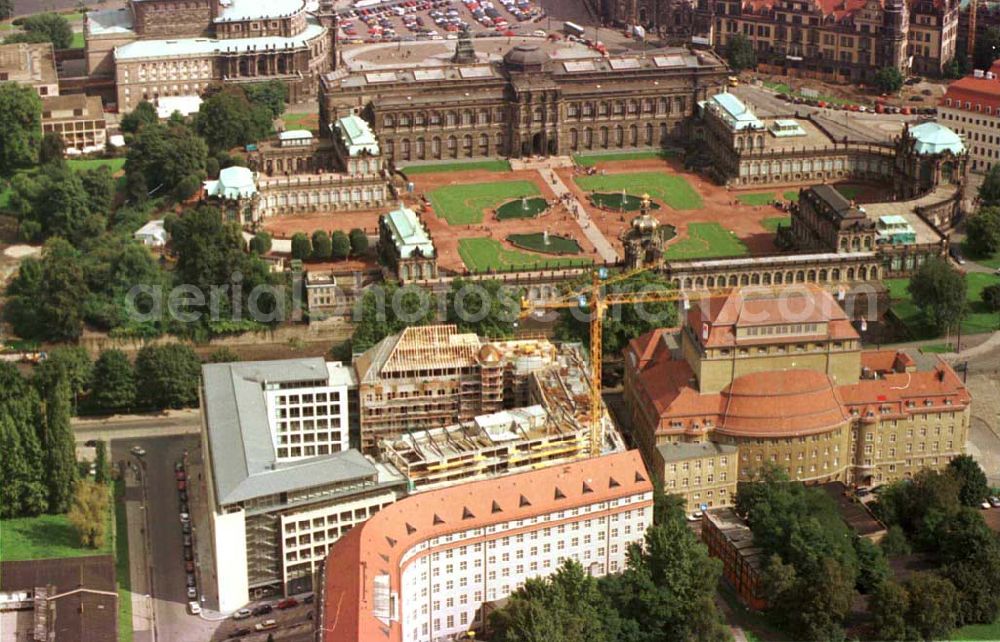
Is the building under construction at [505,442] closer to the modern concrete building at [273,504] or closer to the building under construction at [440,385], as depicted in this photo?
the building under construction at [440,385]

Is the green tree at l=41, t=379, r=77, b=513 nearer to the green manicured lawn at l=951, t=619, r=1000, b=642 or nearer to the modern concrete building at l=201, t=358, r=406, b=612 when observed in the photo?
the modern concrete building at l=201, t=358, r=406, b=612

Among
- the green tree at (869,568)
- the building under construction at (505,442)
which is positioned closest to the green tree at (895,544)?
the green tree at (869,568)

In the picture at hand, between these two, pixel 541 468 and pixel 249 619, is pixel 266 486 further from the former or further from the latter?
pixel 541 468

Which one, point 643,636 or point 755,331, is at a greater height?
point 755,331

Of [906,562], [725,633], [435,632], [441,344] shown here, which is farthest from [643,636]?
[441,344]

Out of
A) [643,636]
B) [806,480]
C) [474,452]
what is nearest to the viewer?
[643,636]

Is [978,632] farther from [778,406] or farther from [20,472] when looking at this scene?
[20,472]
